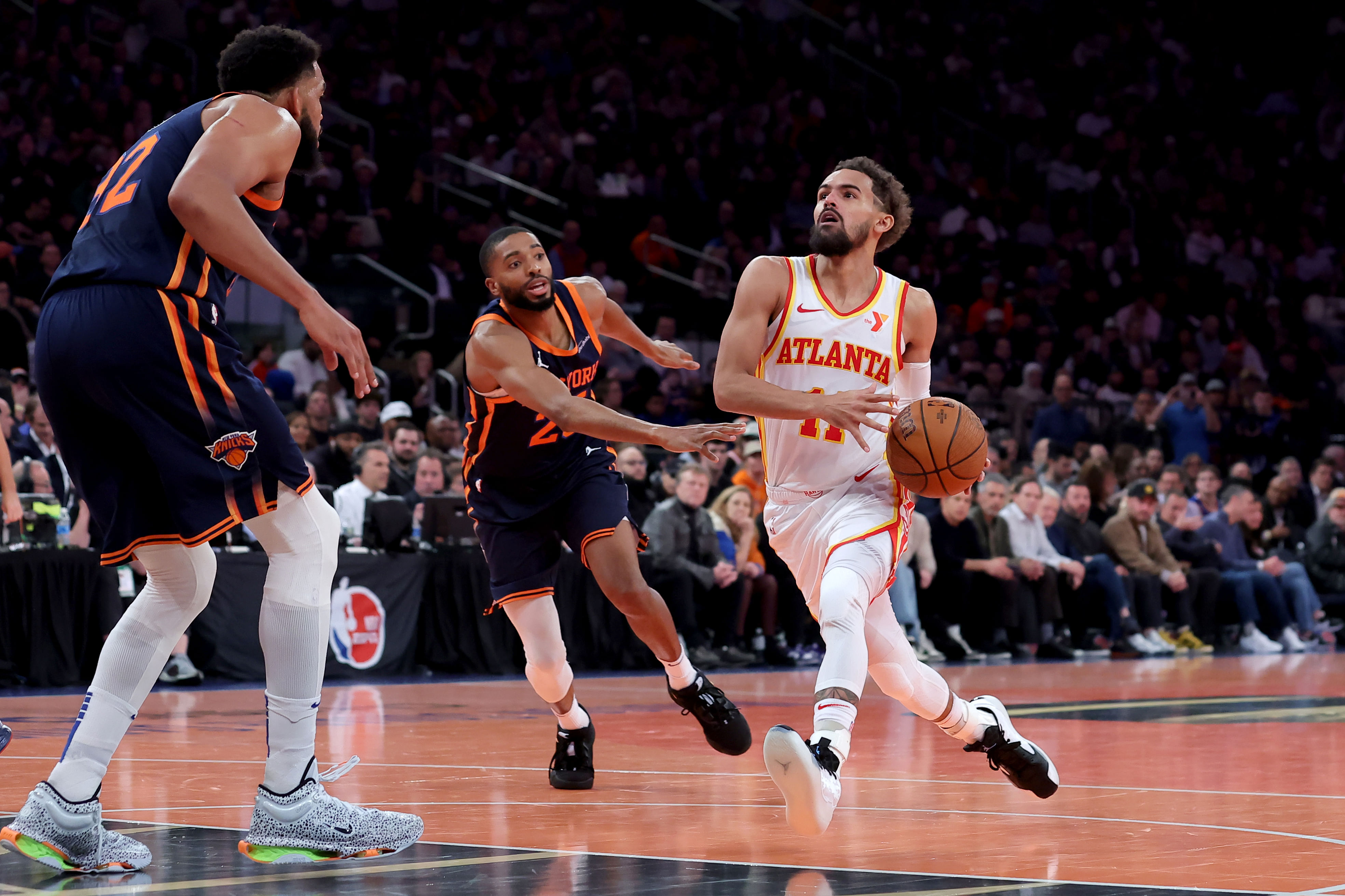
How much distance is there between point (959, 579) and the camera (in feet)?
46.8

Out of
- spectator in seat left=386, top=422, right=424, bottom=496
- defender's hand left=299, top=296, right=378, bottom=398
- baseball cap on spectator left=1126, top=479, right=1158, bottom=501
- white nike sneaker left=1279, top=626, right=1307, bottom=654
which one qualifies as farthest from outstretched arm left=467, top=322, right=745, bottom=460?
white nike sneaker left=1279, top=626, right=1307, bottom=654

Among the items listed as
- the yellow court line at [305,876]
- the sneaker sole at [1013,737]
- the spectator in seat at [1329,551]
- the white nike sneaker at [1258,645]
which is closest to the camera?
the yellow court line at [305,876]

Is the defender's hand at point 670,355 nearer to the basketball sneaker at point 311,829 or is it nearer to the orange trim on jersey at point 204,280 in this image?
the orange trim on jersey at point 204,280

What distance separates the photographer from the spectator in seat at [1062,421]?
17.6 m

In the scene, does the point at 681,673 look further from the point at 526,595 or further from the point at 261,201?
the point at 261,201

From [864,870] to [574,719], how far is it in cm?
213

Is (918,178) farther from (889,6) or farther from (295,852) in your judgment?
(295,852)

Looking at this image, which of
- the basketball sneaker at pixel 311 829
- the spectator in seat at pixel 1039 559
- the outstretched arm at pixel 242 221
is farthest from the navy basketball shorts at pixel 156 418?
the spectator in seat at pixel 1039 559

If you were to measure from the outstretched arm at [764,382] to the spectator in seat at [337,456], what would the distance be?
7352mm

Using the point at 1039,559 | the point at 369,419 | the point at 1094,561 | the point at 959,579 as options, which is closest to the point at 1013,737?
the point at 959,579

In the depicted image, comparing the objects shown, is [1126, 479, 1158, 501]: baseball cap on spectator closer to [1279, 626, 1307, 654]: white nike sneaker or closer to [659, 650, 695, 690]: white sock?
[1279, 626, 1307, 654]: white nike sneaker

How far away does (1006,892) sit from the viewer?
386 centimetres

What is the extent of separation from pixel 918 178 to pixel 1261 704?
46.6ft

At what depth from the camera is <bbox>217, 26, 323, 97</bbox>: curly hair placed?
4.32 metres
